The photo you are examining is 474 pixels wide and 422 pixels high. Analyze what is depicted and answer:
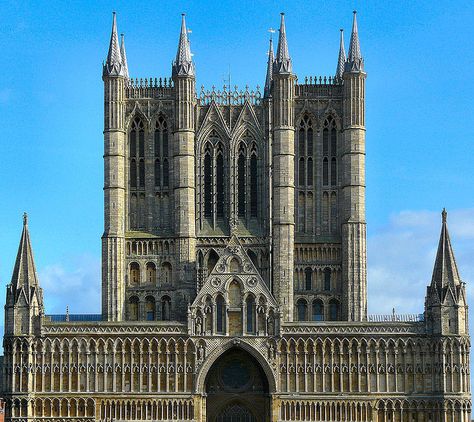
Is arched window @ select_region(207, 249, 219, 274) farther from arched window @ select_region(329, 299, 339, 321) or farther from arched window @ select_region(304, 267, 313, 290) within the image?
arched window @ select_region(329, 299, 339, 321)

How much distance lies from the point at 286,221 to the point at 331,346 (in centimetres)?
1117

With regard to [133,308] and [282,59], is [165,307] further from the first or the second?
[282,59]

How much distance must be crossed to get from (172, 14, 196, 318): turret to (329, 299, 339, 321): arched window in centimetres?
1098

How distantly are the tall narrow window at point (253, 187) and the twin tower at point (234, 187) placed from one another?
0.34 ft

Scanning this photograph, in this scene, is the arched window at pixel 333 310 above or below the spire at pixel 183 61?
below

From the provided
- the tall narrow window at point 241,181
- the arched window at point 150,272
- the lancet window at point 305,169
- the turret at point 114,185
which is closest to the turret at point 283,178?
the lancet window at point 305,169

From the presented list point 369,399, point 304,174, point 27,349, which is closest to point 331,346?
point 369,399

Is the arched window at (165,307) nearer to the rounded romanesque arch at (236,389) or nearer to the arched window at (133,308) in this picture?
the arched window at (133,308)

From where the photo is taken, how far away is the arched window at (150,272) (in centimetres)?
11556

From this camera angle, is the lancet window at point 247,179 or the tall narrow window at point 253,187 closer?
the lancet window at point 247,179

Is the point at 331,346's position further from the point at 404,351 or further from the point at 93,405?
the point at 93,405

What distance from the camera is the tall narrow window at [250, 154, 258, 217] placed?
117500 mm

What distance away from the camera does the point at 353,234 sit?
11481cm

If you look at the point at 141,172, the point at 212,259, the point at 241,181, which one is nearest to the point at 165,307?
the point at 212,259
